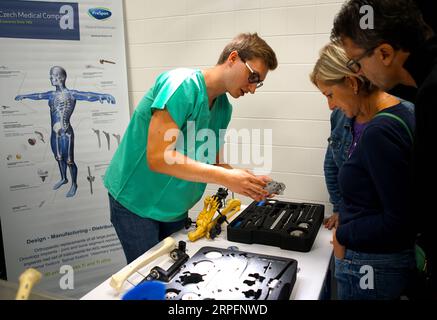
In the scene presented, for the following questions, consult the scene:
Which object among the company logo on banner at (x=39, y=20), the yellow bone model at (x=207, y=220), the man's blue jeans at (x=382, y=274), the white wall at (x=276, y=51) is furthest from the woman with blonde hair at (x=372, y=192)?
the company logo on banner at (x=39, y=20)

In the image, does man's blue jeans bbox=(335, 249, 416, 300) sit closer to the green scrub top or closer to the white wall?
the green scrub top

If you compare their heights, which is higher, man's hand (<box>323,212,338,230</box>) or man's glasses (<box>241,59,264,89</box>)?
man's glasses (<box>241,59,264,89</box>)

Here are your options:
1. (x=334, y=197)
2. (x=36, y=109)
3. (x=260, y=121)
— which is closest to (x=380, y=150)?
(x=334, y=197)

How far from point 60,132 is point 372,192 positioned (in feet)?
6.48

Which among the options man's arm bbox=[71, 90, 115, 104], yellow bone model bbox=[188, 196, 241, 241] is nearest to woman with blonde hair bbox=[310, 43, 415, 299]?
yellow bone model bbox=[188, 196, 241, 241]

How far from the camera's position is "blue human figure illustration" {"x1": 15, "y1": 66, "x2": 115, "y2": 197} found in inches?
90.2

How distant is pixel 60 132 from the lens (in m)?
2.33

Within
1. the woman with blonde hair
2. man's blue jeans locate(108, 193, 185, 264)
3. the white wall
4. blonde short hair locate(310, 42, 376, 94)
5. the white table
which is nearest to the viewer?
the woman with blonde hair

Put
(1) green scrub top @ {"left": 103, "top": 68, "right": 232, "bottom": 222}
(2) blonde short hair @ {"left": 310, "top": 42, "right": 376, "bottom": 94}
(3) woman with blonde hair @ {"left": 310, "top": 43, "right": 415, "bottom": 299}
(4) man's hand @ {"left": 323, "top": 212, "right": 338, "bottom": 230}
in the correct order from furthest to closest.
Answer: (4) man's hand @ {"left": 323, "top": 212, "right": 338, "bottom": 230}
(1) green scrub top @ {"left": 103, "top": 68, "right": 232, "bottom": 222}
(2) blonde short hair @ {"left": 310, "top": 42, "right": 376, "bottom": 94}
(3) woman with blonde hair @ {"left": 310, "top": 43, "right": 415, "bottom": 299}

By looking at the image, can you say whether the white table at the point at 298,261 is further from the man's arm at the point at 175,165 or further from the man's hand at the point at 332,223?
the man's arm at the point at 175,165

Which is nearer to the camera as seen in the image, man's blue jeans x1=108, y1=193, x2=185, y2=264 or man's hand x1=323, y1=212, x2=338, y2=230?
man's blue jeans x1=108, y1=193, x2=185, y2=264

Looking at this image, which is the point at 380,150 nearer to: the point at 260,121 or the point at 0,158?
the point at 260,121

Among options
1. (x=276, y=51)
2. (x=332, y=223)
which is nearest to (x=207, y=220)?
(x=332, y=223)

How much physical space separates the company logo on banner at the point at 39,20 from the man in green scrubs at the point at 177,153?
1146mm
